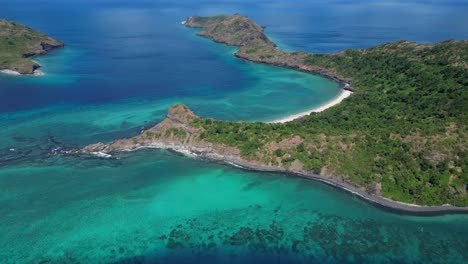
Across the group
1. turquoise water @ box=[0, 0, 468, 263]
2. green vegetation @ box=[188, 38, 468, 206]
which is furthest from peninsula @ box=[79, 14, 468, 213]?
turquoise water @ box=[0, 0, 468, 263]

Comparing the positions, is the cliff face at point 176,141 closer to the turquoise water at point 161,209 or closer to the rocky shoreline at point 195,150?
the rocky shoreline at point 195,150

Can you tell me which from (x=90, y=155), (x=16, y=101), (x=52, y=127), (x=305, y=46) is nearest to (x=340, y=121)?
(x=90, y=155)

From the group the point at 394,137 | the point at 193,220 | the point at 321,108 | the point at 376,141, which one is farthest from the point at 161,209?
the point at 321,108

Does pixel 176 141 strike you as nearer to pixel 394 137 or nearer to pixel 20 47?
pixel 394 137

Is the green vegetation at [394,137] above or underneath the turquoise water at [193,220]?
above

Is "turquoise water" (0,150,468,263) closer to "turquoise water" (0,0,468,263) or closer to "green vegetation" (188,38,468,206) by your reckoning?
"turquoise water" (0,0,468,263)

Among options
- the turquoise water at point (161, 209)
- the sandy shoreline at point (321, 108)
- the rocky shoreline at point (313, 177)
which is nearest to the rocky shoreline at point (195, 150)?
the rocky shoreline at point (313, 177)
